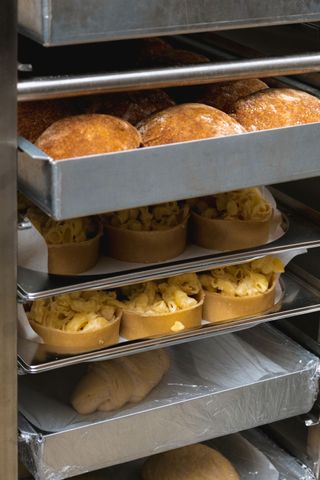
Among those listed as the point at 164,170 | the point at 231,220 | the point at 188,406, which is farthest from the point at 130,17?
the point at 188,406

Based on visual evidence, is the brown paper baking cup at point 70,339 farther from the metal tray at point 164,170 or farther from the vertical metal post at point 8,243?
the metal tray at point 164,170

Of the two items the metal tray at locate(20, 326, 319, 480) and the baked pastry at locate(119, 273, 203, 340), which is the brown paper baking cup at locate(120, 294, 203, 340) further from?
the metal tray at locate(20, 326, 319, 480)

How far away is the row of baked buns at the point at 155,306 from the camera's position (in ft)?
5.14

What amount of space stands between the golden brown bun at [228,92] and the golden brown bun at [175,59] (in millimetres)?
52

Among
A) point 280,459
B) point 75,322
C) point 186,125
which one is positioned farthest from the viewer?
point 280,459

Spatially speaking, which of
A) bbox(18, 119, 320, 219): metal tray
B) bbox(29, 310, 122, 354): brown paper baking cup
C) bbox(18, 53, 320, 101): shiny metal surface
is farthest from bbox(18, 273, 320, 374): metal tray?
bbox(18, 53, 320, 101): shiny metal surface

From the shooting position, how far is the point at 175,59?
1643 millimetres

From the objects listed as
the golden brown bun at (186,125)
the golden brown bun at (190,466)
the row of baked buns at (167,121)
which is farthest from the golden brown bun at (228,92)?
the golden brown bun at (190,466)

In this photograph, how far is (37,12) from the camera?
125cm

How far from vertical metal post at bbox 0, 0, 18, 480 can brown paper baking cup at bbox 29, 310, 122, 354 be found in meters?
0.11

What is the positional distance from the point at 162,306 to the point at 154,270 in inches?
4.2

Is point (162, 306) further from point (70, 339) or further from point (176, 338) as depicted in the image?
point (70, 339)

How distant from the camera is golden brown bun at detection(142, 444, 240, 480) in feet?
6.09

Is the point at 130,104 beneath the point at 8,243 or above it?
above
